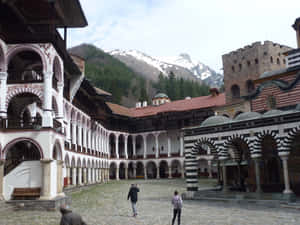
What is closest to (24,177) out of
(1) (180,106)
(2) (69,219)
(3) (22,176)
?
(3) (22,176)

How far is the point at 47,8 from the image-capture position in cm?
1970

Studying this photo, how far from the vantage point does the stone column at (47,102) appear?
17453 mm

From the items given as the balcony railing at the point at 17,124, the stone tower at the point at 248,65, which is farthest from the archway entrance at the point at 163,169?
the balcony railing at the point at 17,124

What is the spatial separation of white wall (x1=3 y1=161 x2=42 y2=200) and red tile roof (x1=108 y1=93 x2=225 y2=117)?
1276 inches

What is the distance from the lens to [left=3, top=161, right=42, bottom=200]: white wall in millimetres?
16938

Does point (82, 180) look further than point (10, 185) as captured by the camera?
Yes

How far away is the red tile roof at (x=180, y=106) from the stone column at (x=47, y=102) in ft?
103

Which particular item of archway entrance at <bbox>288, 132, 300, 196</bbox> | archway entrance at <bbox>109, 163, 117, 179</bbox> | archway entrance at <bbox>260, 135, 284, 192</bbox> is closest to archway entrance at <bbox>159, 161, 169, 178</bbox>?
archway entrance at <bbox>109, 163, 117, 179</bbox>

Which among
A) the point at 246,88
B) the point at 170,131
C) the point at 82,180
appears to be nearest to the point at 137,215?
the point at 82,180

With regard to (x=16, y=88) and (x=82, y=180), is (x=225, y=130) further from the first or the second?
(x=82, y=180)

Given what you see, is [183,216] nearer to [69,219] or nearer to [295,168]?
[69,219]

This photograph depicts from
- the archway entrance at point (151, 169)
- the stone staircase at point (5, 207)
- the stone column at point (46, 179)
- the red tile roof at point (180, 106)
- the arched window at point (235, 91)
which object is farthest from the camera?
the archway entrance at point (151, 169)

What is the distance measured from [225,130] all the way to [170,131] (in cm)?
3277

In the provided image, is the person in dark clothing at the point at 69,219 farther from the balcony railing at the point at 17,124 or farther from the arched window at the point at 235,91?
the arched window at the point at 235,91
